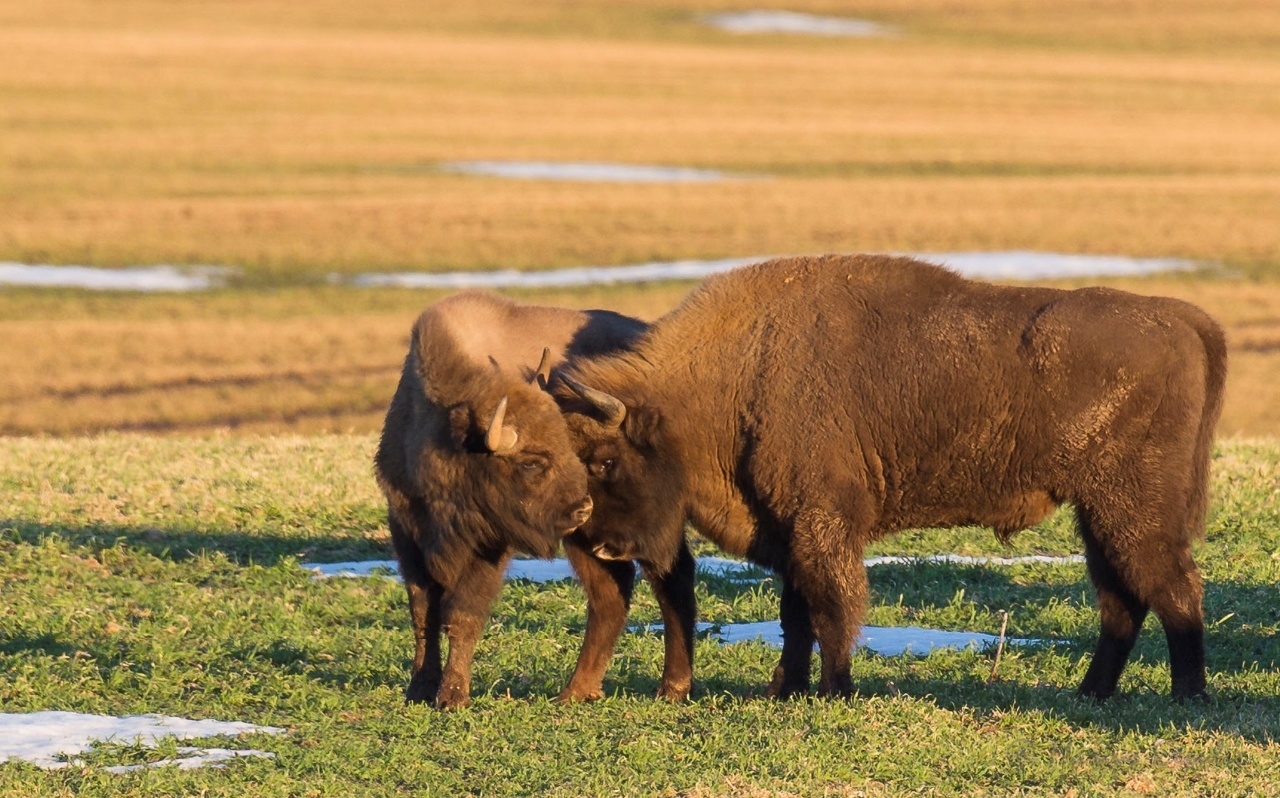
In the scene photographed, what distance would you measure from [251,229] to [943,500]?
30.8m

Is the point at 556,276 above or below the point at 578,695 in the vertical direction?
below

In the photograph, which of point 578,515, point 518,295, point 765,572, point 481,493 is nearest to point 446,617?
point 481,493

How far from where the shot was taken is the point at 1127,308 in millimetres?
9258

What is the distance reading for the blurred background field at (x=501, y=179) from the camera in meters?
28.1

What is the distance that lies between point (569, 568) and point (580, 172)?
3764 cm

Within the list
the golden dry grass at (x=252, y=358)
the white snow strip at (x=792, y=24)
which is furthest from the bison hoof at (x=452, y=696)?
the white snow strip at (x=792, y=24)

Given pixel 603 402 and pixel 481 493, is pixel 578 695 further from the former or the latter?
pixel 603 402

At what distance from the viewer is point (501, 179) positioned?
47.7 m

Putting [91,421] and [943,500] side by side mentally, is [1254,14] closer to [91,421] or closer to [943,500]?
[91,421]

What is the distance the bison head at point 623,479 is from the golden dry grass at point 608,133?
26.8m

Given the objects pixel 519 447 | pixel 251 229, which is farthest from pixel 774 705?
pixel 251 229

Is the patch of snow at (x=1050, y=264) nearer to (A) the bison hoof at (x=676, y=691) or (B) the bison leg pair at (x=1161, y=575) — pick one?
(B) the bison leg pair at (x=1161, y=575)

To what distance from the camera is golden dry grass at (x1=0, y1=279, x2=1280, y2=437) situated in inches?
948

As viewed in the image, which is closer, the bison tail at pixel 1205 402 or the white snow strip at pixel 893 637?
the bison tail at pixel 1205 402
